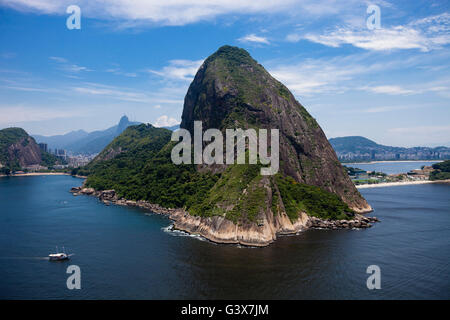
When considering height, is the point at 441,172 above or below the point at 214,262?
above

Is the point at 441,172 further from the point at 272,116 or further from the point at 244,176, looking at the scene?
the point at 244,176

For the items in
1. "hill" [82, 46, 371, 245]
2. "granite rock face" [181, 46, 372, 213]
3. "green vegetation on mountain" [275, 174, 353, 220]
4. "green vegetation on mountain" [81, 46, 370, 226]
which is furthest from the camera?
"granite rock face" [181, 46, 372, 213]

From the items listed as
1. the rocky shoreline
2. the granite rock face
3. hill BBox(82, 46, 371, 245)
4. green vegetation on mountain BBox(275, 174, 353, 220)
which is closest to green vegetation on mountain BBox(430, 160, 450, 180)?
the granite rock face

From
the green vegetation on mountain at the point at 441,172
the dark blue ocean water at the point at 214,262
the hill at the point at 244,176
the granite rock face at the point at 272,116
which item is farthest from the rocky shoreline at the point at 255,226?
the green vegetation on mountain at the point at 441,172

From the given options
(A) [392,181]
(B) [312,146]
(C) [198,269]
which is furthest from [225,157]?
(A) [392,181]

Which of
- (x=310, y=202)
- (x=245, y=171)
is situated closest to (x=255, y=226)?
(x=245, y=171)

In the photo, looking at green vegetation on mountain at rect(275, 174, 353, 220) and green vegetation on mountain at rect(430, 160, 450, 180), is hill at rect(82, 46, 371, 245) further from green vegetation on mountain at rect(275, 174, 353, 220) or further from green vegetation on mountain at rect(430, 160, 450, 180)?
green vegetation on mountain at rect(430, 160, 450, 180)
